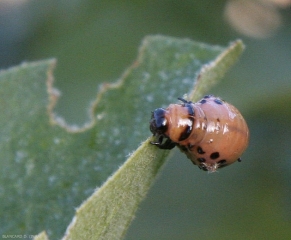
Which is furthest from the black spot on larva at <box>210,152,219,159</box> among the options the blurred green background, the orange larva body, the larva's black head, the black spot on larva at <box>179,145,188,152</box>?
the blurred green background

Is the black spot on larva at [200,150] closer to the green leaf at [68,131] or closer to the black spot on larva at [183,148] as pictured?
the black spot on larva at [183,148]

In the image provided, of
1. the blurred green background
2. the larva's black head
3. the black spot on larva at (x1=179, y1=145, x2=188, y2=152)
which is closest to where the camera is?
the larva's black head

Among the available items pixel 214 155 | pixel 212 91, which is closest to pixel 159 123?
pixel 214 155

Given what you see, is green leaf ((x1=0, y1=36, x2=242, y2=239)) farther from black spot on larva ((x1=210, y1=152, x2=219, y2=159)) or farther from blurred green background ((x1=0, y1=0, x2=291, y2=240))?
blurred green background ((x1=0, y1=0, x2=291, y2=240))

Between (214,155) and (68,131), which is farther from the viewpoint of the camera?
(68,131)

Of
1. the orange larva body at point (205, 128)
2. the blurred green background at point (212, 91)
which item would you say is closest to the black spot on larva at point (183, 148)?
the orange larva body at point (205, 128)

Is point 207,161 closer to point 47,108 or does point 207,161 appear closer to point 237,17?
point 47,108

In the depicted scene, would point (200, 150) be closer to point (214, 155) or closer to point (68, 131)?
point (214, 155)
